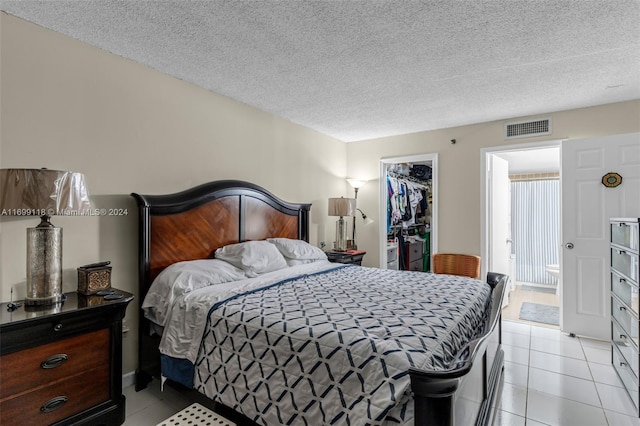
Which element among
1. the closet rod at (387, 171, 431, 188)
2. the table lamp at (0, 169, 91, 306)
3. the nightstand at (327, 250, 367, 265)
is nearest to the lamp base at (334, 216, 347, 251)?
the nightstand at (327, 250, 367, 265)

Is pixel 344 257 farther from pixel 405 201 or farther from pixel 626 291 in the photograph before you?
pixel 626 291

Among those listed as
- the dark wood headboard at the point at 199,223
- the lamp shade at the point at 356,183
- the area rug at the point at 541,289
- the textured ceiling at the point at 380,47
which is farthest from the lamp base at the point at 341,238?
the area rug at the point at 541,289

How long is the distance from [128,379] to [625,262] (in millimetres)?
3846

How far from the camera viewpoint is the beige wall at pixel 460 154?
346 centimetres

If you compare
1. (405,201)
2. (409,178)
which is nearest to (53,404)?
(405,201)

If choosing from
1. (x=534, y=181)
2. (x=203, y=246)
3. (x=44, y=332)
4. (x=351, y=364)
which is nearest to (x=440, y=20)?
(x=351, y=364)

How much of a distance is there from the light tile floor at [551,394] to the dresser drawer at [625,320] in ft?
1.49

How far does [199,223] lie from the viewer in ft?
9.43

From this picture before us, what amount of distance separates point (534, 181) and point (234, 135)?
5.39 metres

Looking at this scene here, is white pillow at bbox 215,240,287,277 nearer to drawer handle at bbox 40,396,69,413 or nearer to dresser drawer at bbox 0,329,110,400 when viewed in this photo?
dresser drawer at bbox 0,329,110,400

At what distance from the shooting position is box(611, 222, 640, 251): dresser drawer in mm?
2225

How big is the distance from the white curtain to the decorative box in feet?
21.0

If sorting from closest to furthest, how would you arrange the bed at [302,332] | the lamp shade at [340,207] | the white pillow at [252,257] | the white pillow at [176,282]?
the bed at [302,332] < the white pillow at [176,282] < the white pillow at [252,257] < the lamp shade at [340,207]

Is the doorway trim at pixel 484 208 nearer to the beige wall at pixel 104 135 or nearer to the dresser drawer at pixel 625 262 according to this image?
the dresser drawer at pixel 625 262
